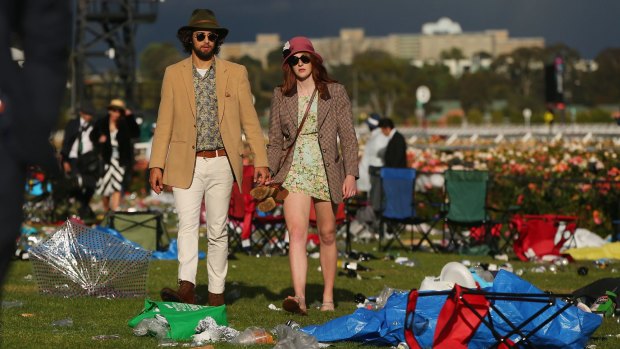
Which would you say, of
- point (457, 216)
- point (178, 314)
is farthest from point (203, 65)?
point (457, 216)

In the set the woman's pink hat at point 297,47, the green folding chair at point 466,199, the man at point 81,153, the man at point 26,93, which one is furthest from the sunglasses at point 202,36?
the man at point 81,153

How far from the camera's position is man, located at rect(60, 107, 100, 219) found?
18.3m

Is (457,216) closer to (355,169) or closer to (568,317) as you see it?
(355,169)

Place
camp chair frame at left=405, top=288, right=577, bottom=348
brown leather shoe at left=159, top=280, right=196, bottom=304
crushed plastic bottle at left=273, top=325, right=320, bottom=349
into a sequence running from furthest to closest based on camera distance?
brown leather shoe at left=159, top=280, right=196, bottom=304 < crushed plastic bottle at left=273, top=325, right=320, bottom=349 < camp chair frame at left=405, top=288, right=577, bottom=348

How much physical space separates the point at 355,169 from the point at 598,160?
34.3 feet

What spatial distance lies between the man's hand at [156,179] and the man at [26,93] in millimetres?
4839

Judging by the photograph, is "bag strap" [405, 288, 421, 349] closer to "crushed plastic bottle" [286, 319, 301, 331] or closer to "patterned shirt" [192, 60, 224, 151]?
"crushed plastic bottle" [286, 319, 301, 331]

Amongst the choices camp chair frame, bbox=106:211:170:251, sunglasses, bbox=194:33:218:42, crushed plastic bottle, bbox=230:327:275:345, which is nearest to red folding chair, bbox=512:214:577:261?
camp chair frame, bbox=106:211:170:251

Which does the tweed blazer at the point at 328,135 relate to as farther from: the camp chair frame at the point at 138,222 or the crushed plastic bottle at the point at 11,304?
the camp chair frame at the point at 138,222

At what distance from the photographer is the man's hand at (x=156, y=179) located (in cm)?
916

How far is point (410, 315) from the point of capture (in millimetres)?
7805

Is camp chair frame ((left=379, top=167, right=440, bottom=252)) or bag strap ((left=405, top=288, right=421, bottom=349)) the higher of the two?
bag strap ((left=405, top=288, right=421, bottom=349))

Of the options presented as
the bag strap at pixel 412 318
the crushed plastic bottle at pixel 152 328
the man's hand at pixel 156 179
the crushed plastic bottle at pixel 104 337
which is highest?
the man's hand at pixel 156 179

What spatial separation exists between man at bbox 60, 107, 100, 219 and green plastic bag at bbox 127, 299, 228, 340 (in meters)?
9.70
